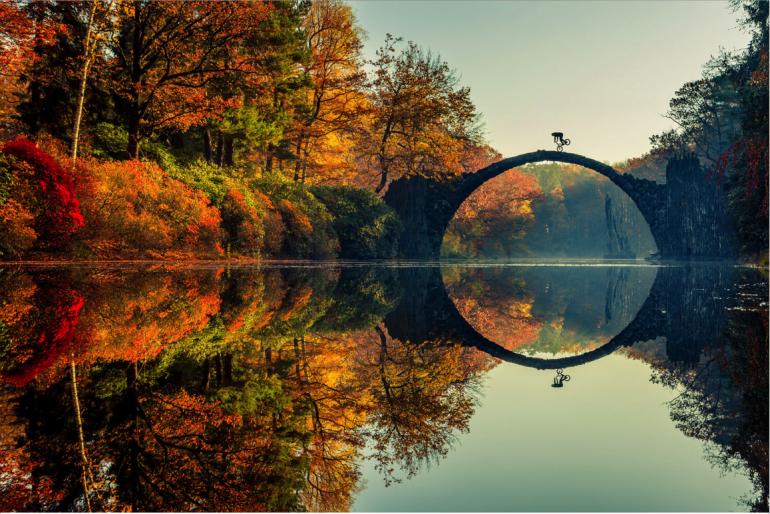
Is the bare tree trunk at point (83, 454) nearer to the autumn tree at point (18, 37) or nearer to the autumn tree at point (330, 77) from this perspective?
the autumn tree at point (18, 37)

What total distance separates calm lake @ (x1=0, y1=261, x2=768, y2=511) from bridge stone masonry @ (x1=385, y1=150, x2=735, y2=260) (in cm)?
2571

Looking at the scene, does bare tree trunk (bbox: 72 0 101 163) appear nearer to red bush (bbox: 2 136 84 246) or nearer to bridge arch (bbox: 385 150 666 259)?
red bush (bbox: 2 136 84 246)

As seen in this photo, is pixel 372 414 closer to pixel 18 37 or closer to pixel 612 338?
pixel 612 338

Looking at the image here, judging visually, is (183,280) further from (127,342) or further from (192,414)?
(192,414)

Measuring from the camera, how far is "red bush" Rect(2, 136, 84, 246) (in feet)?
47.1

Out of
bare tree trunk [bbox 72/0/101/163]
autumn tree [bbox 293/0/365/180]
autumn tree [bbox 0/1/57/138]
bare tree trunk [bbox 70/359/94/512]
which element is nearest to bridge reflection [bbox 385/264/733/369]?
bare tree trunk [bbox 70/359/94/512]

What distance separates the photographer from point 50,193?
14.4m

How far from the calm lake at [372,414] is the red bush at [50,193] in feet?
27.3

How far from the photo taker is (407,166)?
Result: 35156 mm

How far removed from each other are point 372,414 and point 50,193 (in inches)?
535

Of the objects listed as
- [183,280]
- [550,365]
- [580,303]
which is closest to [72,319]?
[550,365]

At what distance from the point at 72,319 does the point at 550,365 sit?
4492 mm

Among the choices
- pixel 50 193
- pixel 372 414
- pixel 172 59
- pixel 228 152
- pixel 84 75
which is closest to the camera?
pixel 372 414

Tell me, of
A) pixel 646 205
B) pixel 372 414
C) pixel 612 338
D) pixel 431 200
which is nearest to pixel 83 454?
pixel 372 414
